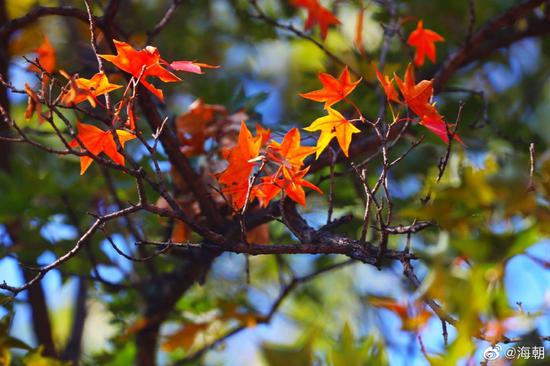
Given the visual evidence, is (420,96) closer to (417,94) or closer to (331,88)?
(417,94)

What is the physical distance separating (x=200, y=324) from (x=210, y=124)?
1.52ft

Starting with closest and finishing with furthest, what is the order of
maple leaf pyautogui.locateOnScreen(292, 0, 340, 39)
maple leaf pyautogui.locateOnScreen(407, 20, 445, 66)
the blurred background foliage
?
the blurred background foliage
maple leaf pyautogui.locateOnScreen(407, 20, 445, 66)
maple leaf pyautogui.locateOnScreen(292, 0, 340, 39)

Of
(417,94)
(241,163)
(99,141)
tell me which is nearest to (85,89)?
(99,141)

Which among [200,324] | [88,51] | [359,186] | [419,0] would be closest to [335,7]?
[419,0]

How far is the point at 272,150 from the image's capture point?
1.09 metres

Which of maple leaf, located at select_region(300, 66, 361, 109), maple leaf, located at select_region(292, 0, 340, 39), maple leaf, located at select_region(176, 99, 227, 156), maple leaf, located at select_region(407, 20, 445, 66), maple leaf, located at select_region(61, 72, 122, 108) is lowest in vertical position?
maple leaf, located at select_region(61, 72, 122, 108)

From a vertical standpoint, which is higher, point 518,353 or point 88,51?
point 88,51

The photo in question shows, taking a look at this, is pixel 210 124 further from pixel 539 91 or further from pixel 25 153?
pixel 539 91

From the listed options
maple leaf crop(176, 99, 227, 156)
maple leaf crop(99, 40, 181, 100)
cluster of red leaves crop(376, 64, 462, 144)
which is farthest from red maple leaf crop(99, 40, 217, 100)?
maple leaf crop(176, 99, 227, 156)

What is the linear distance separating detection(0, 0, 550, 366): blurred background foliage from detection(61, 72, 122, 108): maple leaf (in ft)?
0.92

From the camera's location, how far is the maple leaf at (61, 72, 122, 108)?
34.6 inches

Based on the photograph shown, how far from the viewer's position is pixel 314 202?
1.75 m

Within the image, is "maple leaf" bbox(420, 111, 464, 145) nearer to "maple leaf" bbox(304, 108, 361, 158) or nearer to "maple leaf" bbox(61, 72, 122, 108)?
"maple leaf" bbox(304, 108, 361, 158)

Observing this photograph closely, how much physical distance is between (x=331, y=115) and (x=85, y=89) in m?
0.35
